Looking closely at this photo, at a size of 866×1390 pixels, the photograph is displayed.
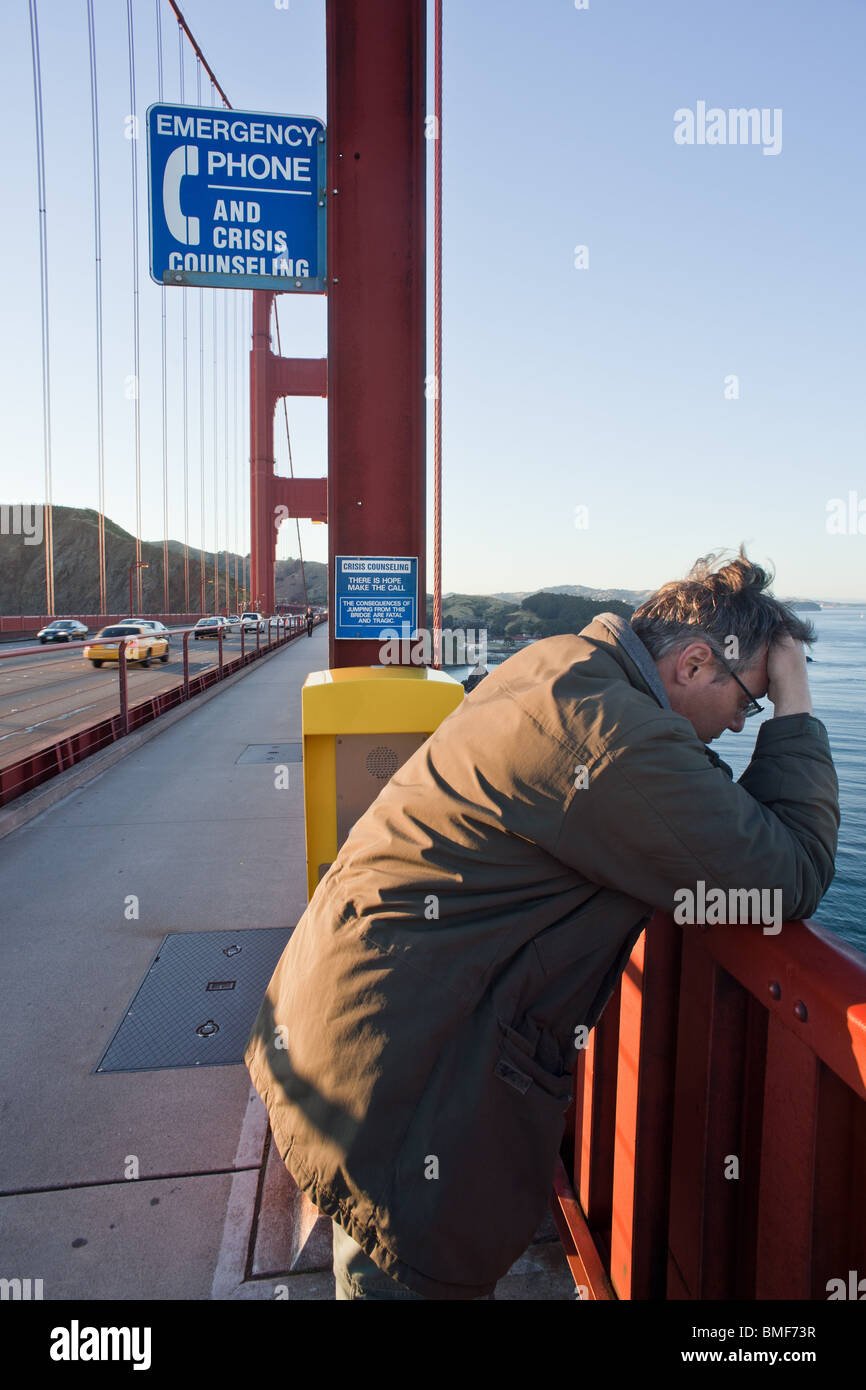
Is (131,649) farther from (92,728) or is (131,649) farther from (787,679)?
(787,679)

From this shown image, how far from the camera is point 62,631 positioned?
70.7 feet

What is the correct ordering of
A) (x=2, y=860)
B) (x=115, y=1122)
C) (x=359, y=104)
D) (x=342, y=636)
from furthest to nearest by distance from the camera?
(x=2, y=860), (x=342, y=636), (x=359, y=104), (x=115, y=1122)

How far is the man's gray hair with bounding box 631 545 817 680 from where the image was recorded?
51.9 inches

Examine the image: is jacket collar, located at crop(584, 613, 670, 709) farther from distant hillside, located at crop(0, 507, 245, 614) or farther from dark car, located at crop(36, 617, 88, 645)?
distant hillside, located at crop(0, 507, 245, 614)

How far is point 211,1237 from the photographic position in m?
1.88

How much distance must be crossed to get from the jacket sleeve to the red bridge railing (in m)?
0.11

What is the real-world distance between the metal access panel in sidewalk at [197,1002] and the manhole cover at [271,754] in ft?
12.1

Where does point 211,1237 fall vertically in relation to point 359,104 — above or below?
below

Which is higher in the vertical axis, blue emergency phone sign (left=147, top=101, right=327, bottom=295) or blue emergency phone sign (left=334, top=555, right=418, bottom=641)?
blue emergency phone sign (left=147, top=101, right=327, bottom=295)

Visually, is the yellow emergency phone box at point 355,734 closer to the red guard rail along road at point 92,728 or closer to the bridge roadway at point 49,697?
the red guard rail along road at point 92,728

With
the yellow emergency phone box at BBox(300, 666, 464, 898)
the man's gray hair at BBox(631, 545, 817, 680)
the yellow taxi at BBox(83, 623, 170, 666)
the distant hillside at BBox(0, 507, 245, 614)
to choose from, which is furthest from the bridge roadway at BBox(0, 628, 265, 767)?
the distant hillside at BBox(0, 507, 245, 614)
